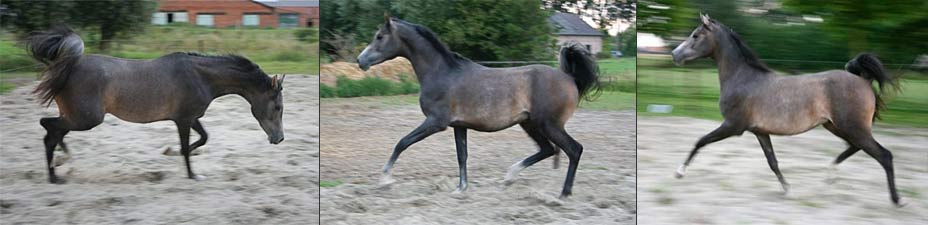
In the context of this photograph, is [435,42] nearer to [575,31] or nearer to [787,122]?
[575,31]

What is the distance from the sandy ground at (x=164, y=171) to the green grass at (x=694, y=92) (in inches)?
76.0

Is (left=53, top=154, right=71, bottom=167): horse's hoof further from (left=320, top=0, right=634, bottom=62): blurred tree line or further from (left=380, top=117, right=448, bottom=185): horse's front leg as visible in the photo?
(left=380, top=117, right=448, bottom=185): horse's front leg

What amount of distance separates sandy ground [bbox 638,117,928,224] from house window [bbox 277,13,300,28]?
2.11 meters

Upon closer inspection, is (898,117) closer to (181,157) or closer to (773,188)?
(773,188)

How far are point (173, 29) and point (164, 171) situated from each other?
31.2 inches

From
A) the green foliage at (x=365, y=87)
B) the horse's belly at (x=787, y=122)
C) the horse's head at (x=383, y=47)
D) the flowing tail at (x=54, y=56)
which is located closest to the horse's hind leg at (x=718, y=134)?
the horse's belly at (x=787, y=122)

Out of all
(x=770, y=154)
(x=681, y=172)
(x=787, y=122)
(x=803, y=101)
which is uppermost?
(x=803, y=101)

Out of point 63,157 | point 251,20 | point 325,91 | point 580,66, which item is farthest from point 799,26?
point 63,157

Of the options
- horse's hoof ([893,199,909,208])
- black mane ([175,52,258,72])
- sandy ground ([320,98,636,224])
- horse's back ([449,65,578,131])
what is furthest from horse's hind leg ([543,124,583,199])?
horse's hoof ([893,199,909,208])

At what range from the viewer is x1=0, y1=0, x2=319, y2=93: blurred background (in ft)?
16.7

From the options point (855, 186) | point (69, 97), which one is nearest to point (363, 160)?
point (69, 97)

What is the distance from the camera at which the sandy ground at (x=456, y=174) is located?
4.93 metres

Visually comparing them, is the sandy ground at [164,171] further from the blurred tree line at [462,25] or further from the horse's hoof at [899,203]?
the horse's hoof at [899,203]

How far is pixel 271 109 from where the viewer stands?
16.8 feet
